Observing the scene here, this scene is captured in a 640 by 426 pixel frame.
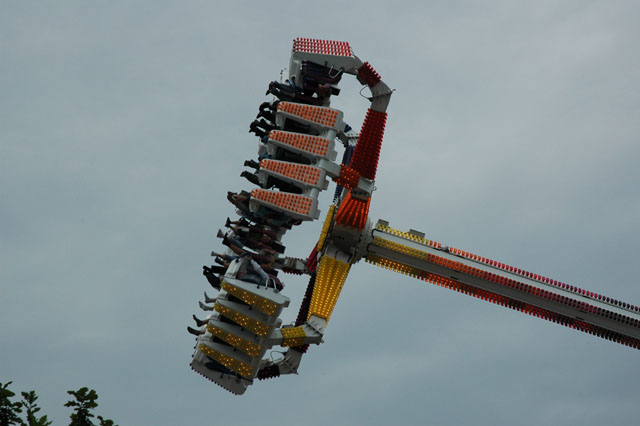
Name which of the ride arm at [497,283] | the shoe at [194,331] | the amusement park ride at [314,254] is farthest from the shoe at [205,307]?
the ride arm at [497,283]

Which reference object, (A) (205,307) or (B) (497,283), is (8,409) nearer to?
(A) (205,307)

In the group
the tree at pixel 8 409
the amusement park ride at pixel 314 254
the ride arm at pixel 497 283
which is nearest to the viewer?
the tree at pixel 8 409

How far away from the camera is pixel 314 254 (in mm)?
68062

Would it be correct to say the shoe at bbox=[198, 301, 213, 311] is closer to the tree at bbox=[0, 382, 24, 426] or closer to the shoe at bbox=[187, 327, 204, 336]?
the shoe at bbox=[187, 327, 204, 336]

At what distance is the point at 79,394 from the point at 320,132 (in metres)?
22.8

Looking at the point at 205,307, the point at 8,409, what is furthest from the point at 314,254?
the point at 8,409

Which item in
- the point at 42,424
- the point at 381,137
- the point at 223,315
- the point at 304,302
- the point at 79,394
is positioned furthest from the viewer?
the point at 304,302

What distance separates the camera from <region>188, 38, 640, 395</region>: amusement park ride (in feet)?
193

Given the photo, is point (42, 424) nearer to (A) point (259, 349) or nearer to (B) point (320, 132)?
(A) point (259, 349)

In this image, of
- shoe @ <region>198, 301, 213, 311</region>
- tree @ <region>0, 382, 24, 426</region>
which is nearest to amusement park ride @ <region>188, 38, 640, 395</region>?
shoe @ <region>198, 301, 213, 311</region>

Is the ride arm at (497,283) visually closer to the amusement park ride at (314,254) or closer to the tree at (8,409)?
the amusement park ride at (314,254)

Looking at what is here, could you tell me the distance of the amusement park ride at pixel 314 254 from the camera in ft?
193

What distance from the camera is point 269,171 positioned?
60188mm

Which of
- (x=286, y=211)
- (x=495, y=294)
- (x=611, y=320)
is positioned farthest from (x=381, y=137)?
(x=611, y=320)
